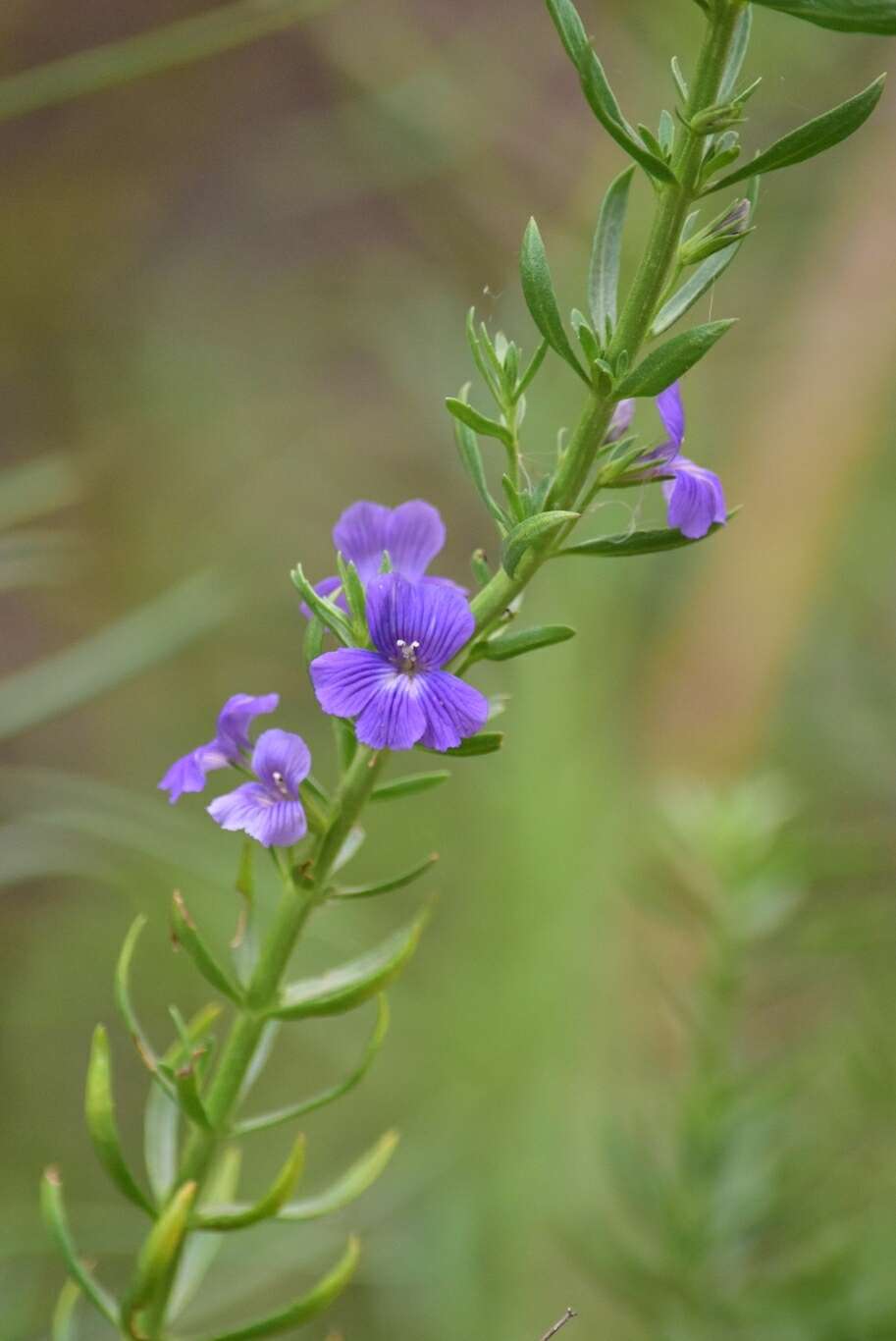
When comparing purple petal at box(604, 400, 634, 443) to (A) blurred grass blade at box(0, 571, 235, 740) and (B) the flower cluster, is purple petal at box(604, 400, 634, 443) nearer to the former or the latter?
(B) the flower cluster

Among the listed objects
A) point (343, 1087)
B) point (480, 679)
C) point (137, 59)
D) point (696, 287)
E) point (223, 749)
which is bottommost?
point (480, 679)

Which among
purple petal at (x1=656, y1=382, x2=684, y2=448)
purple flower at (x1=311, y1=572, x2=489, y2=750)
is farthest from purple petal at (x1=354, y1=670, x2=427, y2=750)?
purple petal at (x1=656, y1=382, x2=684, y2=448)

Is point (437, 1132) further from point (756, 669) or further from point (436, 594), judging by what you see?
point (436, 594)

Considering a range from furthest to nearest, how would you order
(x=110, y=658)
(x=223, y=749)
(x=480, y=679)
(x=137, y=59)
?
(x=480, y=679)
(x=110, y=658)
(x=137, y=59)
(x=223, y=749)

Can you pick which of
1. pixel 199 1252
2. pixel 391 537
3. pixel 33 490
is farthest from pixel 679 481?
pixel 33 490

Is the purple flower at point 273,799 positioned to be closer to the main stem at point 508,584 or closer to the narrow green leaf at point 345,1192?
the main stem at point 508,584

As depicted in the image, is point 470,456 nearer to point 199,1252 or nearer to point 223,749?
point 223,749
